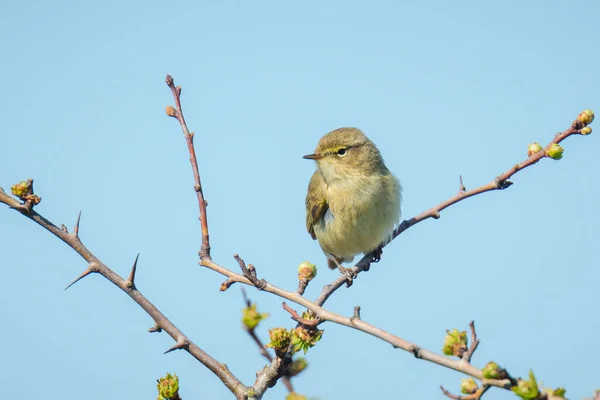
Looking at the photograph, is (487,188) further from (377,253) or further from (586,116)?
(377,253)

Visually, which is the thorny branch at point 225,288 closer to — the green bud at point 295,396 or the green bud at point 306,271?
the green bud at point 306,271

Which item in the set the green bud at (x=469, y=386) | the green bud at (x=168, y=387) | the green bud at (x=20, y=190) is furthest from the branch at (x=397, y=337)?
the green bud at (x=20, y=190)

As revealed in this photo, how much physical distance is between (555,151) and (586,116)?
293mm

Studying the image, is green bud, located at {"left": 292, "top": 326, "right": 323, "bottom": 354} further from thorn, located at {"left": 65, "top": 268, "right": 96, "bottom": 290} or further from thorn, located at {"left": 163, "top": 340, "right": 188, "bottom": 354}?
thorn, located at {"left": 65, "top": 268, "right": 96, "bottom": 290}

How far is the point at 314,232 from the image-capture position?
27.2ft

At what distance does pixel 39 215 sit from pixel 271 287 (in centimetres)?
135

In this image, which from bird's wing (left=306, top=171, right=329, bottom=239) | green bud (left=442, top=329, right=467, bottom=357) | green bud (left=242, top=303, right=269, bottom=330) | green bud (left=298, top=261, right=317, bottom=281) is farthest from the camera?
bird's wing (left=306, top=171, right=329, bottom=239)

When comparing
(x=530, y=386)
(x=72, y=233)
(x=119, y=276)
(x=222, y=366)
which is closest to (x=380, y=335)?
(x=530, y=386)

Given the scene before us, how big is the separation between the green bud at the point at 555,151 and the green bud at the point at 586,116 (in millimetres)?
220

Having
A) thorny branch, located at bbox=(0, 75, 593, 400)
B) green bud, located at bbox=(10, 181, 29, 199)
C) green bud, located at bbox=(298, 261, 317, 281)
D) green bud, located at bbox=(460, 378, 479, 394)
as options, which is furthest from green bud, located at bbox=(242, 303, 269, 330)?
green bud, located at bbox=(10, 181, 29, 199)

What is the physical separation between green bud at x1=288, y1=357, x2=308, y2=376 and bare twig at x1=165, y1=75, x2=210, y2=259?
0.83m

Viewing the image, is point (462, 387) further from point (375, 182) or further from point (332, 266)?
point (332, 266)

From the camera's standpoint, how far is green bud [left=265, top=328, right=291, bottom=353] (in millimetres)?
3600

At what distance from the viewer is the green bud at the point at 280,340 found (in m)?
3.60
